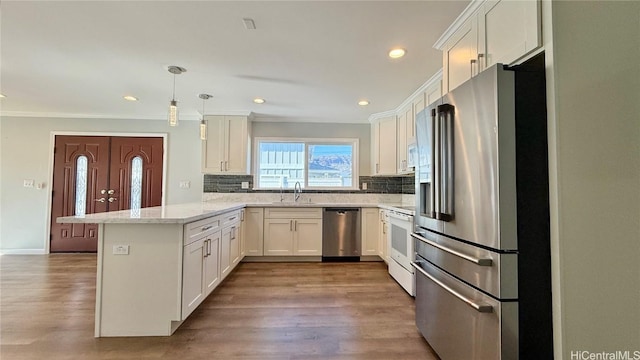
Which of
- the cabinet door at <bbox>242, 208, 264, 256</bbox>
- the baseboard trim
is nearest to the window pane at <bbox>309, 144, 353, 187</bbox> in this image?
the cabinet door at <bbox>242, 208, 264, 256</bbox>

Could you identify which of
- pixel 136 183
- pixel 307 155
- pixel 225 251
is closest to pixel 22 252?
pixel 136 183

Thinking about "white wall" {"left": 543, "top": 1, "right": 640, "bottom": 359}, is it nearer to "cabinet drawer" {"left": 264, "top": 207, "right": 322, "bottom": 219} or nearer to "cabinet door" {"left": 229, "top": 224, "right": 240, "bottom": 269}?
"cabinet door" {"left": 229, "top": 224, "right": 240, "bottom": 269}

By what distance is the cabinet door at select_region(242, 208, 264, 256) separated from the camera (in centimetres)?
414

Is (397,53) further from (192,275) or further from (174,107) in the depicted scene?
(192,275)

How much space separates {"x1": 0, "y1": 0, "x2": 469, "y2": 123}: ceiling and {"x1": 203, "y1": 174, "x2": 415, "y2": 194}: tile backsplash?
4.23ft

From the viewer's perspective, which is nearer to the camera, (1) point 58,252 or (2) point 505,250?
(2) point 505,250

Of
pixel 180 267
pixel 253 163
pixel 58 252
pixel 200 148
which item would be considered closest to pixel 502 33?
pixel 180 267

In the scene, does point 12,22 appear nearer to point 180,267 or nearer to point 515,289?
point 180,267

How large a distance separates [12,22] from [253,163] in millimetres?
3099

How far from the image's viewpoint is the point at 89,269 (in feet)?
12.1

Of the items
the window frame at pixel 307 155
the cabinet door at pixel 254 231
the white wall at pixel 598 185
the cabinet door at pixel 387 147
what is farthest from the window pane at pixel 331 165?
the white wall at pixel 598 185

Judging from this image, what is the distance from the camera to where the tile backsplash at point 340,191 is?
4727mm

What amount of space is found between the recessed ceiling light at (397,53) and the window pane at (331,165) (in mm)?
2512

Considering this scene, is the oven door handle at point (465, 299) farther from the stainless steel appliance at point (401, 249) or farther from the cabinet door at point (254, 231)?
the cabinet door at point (254, 231)
